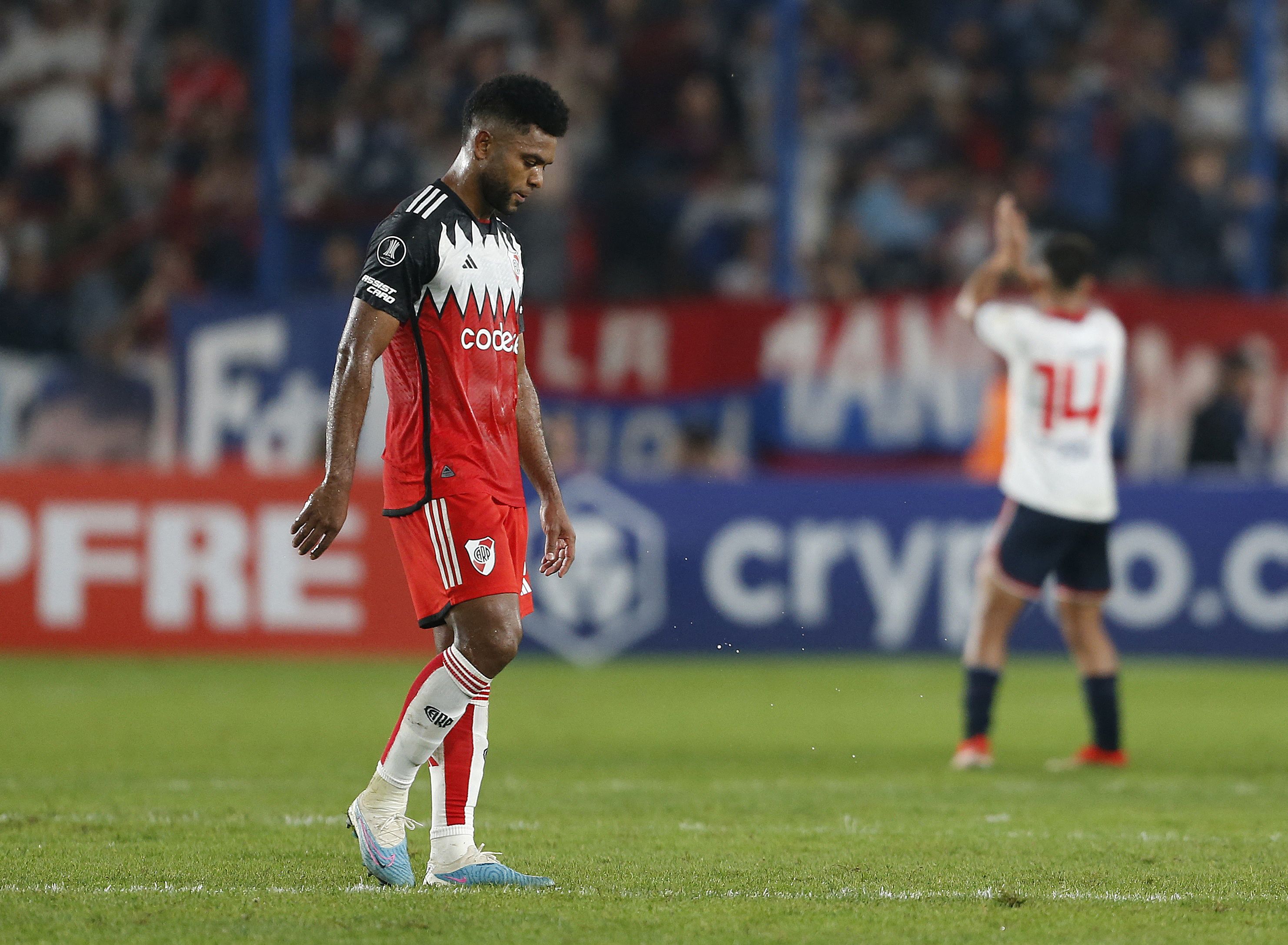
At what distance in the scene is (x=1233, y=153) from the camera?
15.7 meters

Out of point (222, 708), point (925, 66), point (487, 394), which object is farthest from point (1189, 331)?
point (487, 394)

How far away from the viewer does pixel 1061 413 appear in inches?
317

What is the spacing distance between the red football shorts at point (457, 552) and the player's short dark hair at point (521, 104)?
976mm

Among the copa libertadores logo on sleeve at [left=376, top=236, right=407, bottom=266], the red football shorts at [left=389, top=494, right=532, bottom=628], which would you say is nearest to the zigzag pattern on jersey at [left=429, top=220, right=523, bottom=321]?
the copa libertadores logo on sleeve at [left=376, top=236, right=407, bottom=266]

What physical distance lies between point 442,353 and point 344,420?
14.0 inches

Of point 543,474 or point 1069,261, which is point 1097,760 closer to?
point 1069,261

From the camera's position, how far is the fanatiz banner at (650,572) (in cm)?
1220

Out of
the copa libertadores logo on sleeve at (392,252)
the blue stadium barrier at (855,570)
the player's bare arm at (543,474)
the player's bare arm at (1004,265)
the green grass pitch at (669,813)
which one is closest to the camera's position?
the green grass pitch at (669,813)

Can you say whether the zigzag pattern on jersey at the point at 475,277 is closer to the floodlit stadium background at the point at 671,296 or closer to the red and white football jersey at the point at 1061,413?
the red and white football jersey at the point at 1061,413

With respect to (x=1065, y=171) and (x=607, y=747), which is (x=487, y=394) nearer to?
(x=607, y=747)

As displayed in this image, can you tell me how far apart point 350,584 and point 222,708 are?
2467mm

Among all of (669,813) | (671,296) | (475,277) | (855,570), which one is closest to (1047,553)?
(669,813)

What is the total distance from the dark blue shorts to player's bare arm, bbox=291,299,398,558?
3.92 metres

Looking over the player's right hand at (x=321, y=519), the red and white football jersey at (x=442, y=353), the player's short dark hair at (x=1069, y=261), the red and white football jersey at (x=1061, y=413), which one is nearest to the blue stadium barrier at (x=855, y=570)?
the red and white football jersey at (x=1061, y=413)
